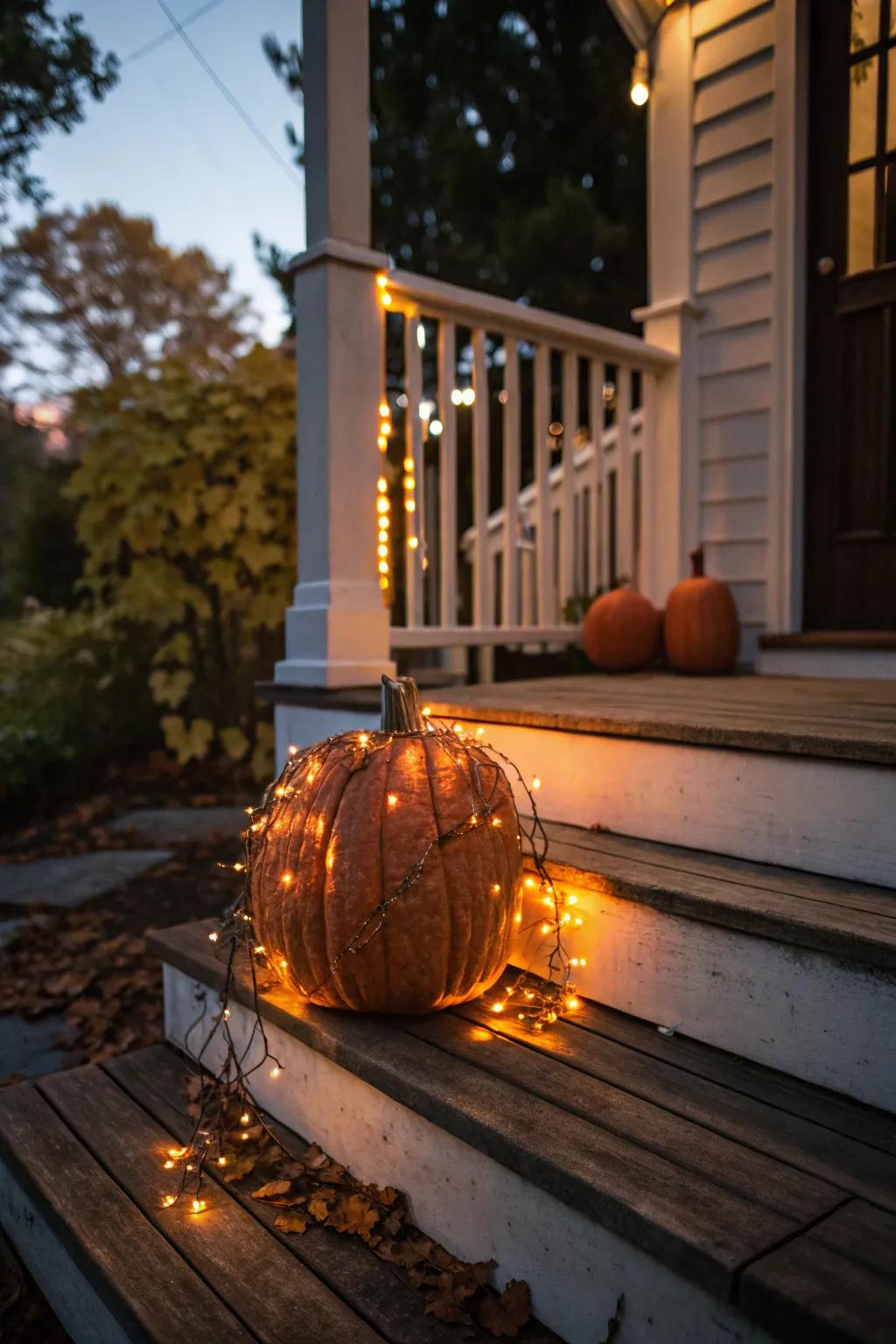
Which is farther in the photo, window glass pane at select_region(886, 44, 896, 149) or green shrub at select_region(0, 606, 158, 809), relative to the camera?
green shrub at select_region(0, 606, 158, 809)

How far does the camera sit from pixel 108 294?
12.7 meters

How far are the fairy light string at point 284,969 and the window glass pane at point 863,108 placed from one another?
221 centimetres

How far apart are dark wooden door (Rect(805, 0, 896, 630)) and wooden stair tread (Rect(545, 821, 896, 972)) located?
4.93ft

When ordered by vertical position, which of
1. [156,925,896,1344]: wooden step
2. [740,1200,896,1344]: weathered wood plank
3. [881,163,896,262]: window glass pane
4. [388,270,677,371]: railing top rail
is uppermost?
[881,163,896,262]: window glass pane

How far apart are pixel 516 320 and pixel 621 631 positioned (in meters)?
0.90

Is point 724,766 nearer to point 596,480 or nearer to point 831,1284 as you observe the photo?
point 831,1284

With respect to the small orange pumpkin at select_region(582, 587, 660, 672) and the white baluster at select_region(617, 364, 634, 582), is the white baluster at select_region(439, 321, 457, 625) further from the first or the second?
the white baluster at select_region(617, 364, 634, 582)

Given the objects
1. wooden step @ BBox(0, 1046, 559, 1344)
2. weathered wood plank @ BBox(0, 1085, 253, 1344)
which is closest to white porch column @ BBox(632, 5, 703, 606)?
wooden step @ BBox(0, 1046, 559, 1344)

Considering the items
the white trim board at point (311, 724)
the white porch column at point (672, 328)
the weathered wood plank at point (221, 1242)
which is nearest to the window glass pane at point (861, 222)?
the white porch column at point (672, 328)

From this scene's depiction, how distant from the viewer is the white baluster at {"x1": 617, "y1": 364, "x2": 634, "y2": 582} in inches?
118

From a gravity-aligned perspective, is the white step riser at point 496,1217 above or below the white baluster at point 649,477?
below

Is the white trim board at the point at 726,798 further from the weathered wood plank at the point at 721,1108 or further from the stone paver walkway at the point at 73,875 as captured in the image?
the stone paver walkway at the point at 73,875

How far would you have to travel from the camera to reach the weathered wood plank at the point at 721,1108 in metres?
0.95

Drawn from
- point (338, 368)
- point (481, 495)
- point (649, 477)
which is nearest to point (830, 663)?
point (649, 477)
